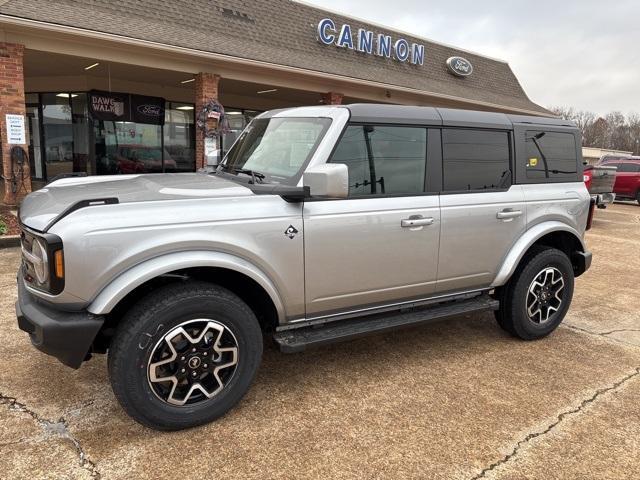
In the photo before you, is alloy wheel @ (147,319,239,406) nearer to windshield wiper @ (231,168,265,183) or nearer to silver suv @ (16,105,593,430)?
silver suv @ (16,105,593,430)

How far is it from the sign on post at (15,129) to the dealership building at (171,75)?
0.02 metres

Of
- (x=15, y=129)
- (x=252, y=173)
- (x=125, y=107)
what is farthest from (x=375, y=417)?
(x=125, y=107)

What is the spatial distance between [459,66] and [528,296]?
1759 centimetres

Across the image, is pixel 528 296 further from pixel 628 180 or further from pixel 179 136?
pixel 628 180

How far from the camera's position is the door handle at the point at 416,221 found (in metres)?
3.50

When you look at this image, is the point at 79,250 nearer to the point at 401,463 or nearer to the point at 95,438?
the point at 95,438

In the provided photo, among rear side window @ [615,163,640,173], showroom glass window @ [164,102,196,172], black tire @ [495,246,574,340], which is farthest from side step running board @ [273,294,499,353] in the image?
rear side window @ [615,163,640,173]

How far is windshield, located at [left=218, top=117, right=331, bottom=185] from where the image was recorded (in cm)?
342

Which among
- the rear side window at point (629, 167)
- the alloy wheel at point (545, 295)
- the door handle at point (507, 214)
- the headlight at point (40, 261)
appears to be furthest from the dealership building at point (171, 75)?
the headlight at point (40, 261)

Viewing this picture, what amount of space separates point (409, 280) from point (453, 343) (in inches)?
41.8

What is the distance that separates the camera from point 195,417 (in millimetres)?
2889

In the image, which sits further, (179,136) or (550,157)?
(179,136)

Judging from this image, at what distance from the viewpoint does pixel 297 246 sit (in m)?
3.12

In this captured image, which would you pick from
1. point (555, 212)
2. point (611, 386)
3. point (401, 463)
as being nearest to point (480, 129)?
point (555, 212)
